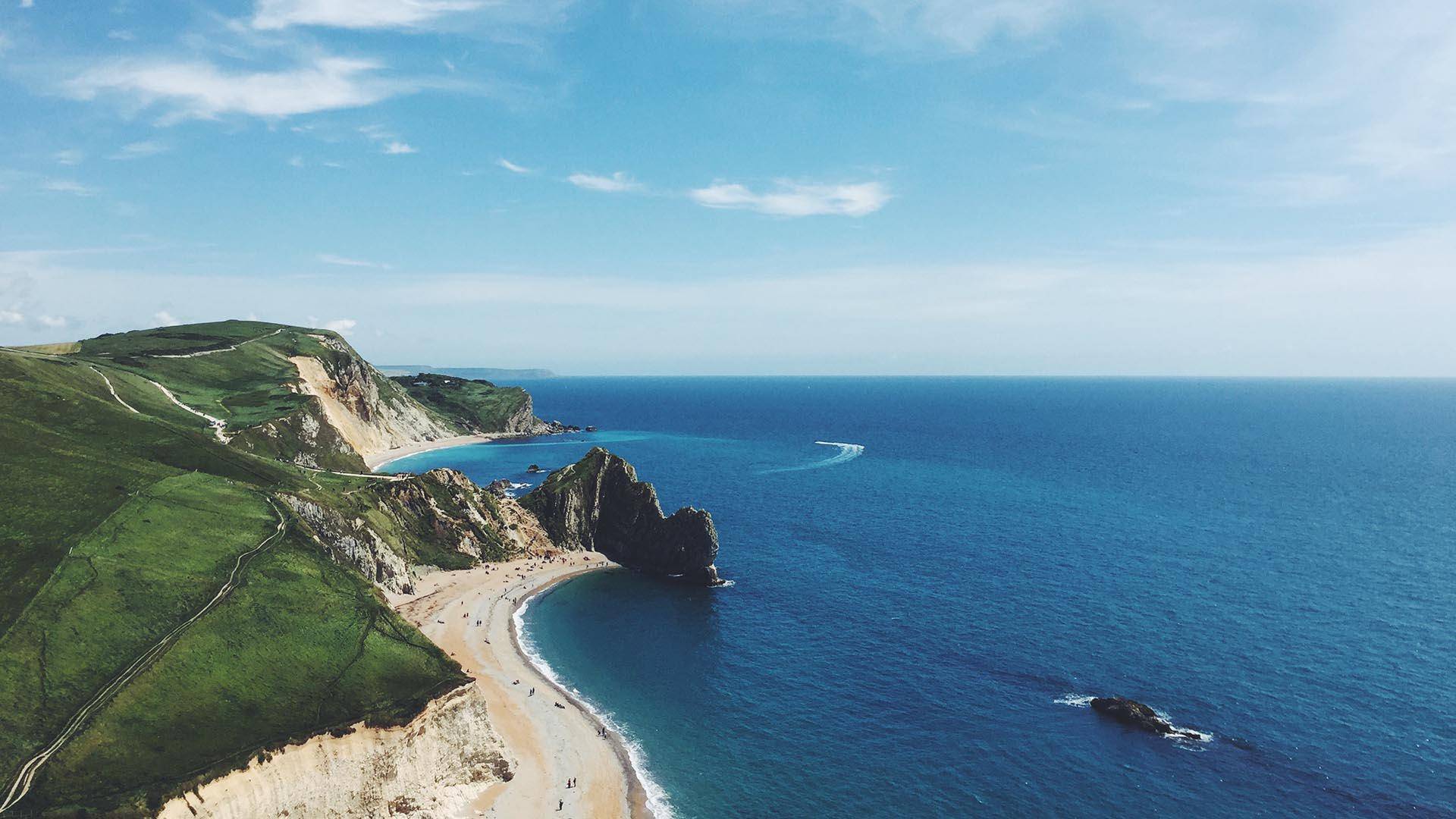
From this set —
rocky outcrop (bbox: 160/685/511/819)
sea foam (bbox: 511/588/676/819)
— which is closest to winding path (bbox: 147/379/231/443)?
sea foam (bbox: 511/588/676/819)

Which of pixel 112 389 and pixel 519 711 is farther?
pixel 112 389

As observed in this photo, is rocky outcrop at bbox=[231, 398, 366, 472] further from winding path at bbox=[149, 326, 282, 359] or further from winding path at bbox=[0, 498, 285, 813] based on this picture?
winding path at bbox=[0, 498, 285, 813]

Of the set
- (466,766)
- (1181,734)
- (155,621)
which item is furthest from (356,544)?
(1181,734)

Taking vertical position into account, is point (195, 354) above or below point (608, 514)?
above

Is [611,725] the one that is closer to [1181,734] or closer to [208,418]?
[1181,734]

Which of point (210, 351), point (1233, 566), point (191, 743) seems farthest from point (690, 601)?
point (210, 351)

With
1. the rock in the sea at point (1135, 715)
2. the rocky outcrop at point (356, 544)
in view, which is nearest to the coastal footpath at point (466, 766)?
the rocky outcrop at point (356, 544)
